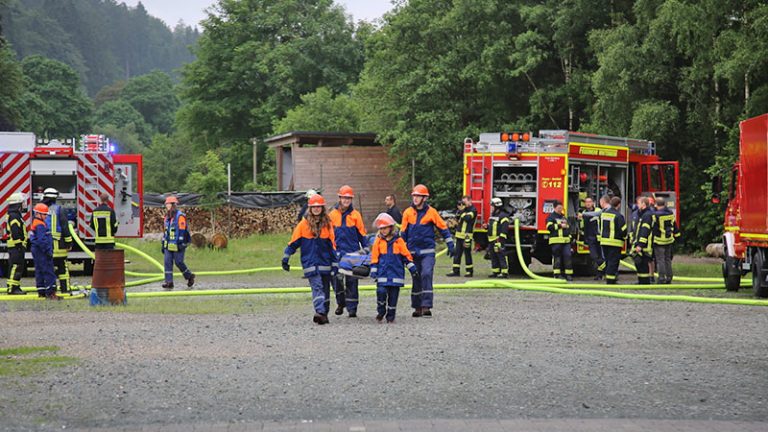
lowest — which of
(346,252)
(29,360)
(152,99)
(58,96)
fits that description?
(29,360)

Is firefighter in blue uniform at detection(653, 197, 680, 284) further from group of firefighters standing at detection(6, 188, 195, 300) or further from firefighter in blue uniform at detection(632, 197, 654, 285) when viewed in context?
group of firefighters standing at detection(6, 188, 195, 300)

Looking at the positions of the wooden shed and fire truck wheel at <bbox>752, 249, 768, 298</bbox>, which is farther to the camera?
the wooden shed

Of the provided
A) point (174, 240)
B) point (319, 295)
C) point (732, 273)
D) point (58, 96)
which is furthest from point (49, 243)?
point (58, 96)

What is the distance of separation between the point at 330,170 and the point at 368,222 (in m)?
2.70

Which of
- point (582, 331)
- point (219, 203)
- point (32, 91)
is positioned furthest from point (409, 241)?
point (32, 91)

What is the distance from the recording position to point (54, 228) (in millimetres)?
18672

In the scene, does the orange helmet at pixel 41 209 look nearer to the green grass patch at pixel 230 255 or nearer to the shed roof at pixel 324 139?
the green grass patch at pixel 230 255

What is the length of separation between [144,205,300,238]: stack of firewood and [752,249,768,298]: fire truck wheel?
25284 mm

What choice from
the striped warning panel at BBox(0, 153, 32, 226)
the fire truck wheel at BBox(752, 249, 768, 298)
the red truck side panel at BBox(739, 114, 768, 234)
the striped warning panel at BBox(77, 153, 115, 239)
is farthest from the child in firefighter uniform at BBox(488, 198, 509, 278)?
the striped warning panel at BBox(0, 153, 32, 226)

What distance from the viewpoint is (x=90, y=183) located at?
2494 cm

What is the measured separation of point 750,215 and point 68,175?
45.8 feet

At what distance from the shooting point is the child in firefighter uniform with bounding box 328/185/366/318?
15.1 m

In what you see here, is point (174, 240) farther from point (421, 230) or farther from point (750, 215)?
point (750, 215)

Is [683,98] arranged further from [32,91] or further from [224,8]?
[32,91]
